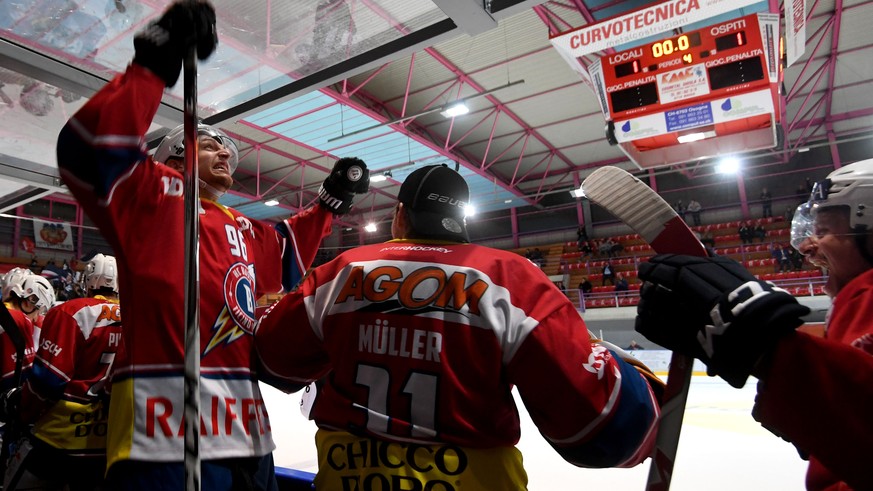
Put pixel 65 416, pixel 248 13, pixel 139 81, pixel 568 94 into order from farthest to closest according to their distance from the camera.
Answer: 1. pixel 568 94
2. pixel 65 416
3. pixel 248 13
4. pixel 139 81

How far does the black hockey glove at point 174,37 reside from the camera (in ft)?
3.31

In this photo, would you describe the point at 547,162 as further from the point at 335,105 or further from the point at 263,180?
the point at 263,180

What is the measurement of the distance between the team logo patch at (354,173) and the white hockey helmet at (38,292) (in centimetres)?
327

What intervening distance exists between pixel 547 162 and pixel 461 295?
57.9ft

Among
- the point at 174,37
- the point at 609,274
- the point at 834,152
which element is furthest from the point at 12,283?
the point at 834,152

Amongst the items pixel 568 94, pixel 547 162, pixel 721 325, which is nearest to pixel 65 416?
pixel 721 325

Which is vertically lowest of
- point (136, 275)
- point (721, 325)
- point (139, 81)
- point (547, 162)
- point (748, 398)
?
point (748, 398)

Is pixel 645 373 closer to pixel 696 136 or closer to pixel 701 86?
pixel 701 86

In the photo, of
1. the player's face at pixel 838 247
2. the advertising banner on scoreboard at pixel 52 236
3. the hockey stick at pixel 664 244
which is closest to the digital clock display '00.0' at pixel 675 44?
the player's face at pixel 838 247

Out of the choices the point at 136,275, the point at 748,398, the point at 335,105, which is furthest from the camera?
the point at 335,105

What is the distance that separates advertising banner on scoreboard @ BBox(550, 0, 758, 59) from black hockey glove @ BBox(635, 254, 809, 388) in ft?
18.8

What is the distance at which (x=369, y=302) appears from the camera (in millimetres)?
1189

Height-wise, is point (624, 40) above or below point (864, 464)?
above

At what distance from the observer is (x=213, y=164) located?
5.53 ft
